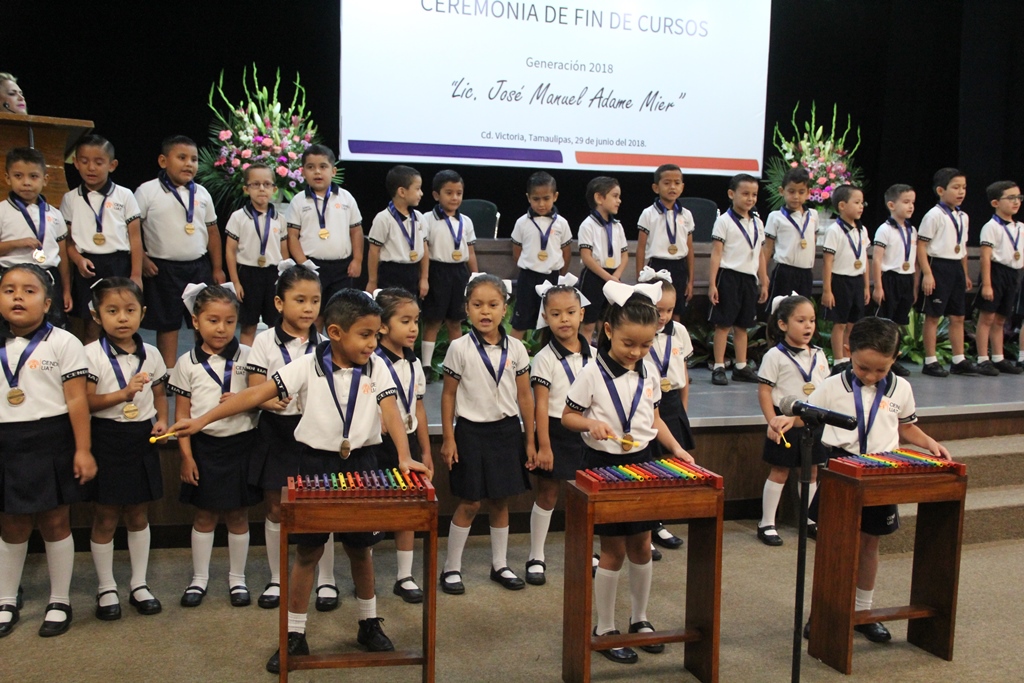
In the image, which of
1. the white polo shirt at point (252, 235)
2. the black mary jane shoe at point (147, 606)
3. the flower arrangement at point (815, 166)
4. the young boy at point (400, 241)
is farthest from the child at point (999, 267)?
the black mary jane shoe at point (147, 606)

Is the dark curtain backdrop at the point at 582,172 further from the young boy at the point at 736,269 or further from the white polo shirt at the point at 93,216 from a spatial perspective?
the white polo shirt at the point at 93,216

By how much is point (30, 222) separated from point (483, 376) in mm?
2190

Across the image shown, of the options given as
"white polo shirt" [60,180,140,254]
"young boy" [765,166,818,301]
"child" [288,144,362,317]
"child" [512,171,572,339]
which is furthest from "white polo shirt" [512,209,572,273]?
"white polo shirt" [60,180,140,254]

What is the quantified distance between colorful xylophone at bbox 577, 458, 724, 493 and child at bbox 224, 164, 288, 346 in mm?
2758

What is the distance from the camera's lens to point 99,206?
177 inches

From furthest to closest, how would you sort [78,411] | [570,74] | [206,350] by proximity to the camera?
[570,74] < [206,350] < [78,411]

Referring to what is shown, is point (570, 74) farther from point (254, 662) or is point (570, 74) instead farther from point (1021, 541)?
point (254, 662)

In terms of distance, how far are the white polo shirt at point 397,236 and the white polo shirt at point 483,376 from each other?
188cm

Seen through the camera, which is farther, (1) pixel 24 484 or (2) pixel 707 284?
(2) pixel 707 284

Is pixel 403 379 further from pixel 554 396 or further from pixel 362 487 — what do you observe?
pixel 362 487

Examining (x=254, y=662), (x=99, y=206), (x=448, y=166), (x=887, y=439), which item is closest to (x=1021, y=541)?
(x=887, y=439)

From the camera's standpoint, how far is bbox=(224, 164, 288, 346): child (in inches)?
197

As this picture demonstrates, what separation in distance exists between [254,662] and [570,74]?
5.85 m

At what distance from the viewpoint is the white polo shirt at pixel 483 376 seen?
367cm
